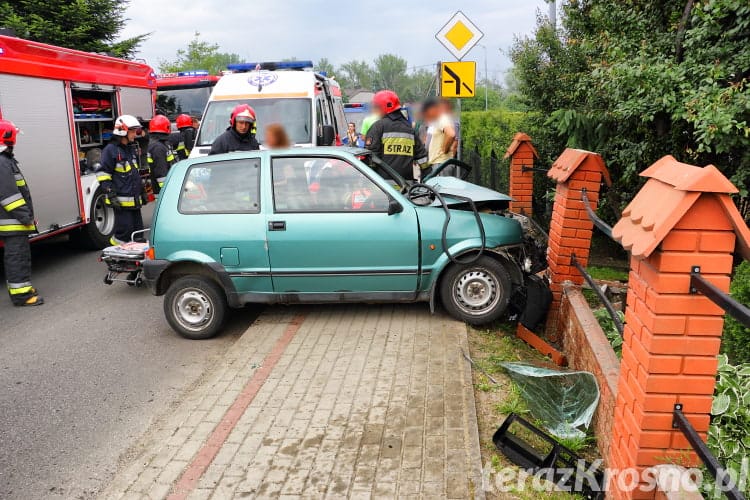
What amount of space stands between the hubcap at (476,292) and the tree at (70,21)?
17120 mm

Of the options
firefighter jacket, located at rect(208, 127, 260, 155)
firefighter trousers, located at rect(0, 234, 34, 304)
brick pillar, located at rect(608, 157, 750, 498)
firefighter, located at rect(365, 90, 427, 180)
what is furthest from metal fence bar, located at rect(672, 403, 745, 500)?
firefighter trousers, located at rect(0, 234, 34, 304)

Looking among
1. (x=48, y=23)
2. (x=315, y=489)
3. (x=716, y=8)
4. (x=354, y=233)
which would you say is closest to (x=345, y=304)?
(x=354, y=233)

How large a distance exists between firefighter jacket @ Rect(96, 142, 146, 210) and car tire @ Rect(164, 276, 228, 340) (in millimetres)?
3275

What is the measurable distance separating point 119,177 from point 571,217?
621 centimetres

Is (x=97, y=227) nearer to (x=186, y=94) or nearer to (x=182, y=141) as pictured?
(x=182, y=141)

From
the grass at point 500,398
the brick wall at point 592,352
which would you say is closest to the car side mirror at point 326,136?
the grass at point 500,398

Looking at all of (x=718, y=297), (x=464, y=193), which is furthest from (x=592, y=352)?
(x=464, y=193)

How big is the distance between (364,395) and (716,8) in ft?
12.4

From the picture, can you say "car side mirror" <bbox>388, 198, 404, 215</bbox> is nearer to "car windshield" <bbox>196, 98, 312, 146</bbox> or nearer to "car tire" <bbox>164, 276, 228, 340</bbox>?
"car tire" <bbox>164, 276, 228, 340</bbox>

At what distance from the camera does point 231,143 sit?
25.3 feet

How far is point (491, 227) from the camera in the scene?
5.77 meters

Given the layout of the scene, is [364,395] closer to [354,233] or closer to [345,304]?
[354,233]

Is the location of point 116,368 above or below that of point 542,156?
below

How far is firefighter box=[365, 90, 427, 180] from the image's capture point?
792 cm
